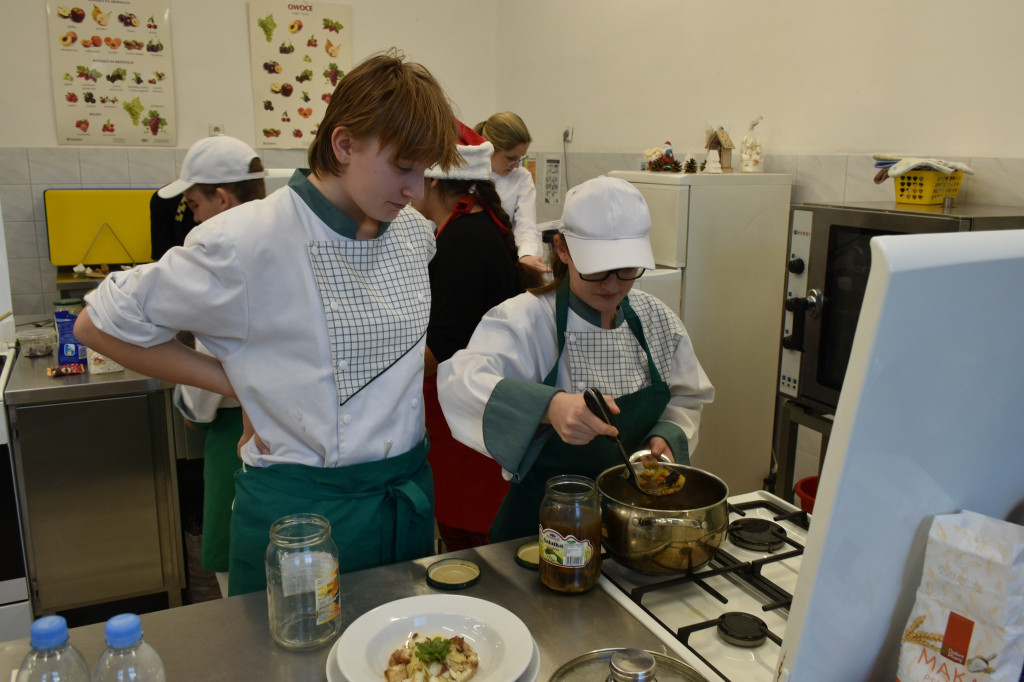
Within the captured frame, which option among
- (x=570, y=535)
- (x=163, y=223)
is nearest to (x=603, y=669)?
(x=570, y=535)

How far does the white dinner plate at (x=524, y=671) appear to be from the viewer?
960 mm

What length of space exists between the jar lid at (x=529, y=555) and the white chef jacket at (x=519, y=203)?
7.05 ft

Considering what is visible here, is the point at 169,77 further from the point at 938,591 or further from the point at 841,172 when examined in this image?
the point at 938,591

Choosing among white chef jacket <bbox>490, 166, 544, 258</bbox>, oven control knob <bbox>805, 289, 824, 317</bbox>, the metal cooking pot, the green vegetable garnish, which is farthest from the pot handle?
white chef jacket <bbox>490, 166, 544, 258</bbox>

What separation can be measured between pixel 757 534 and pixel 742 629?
1.08 ft

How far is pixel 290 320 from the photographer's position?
1.28 m

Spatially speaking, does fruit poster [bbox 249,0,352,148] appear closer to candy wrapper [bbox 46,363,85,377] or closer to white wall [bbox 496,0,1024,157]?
white wall [bbox 496,0,1024,157]

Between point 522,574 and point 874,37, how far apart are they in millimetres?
2241

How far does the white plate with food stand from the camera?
967mm

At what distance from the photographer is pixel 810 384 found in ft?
7.59

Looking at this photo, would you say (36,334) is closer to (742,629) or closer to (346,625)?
(346,625)

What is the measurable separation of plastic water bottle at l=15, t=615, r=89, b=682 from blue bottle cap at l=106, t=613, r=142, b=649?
4cm

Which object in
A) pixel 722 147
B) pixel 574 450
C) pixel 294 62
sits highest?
pixel 294 62

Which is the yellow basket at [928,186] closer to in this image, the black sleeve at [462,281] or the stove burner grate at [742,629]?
the black sleeve at [462,281]
